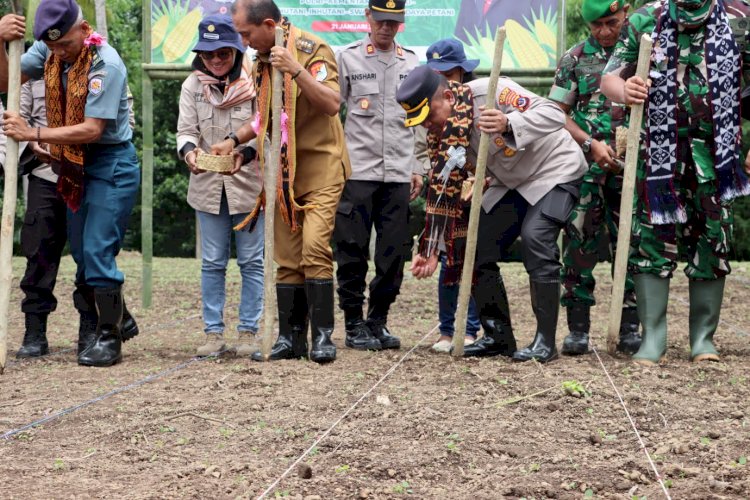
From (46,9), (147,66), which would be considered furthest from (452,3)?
(46,9)

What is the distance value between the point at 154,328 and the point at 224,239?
2.19 meters

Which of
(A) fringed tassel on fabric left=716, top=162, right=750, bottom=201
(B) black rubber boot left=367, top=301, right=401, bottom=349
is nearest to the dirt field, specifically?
(B) black rubber boot left=367, top=301, right=401, bottom=349

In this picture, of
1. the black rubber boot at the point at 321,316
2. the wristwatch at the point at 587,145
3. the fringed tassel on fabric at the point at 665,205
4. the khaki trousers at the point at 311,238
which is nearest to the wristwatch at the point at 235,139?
the khaki trousers at the point at 311,238

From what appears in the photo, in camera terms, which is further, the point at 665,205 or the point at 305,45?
the point at 305,45

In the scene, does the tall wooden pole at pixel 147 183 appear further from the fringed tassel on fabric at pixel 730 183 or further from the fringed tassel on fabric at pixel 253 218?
the fringed tassel on fabric at pixel 730 183

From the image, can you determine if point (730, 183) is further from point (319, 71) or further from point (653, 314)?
point (319, 71)

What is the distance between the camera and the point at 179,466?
384 cm

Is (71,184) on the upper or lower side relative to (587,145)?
lower

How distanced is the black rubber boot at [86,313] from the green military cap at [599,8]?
325cm

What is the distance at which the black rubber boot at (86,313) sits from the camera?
20.9 feet

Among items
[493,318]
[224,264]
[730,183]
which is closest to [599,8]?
[730,183]

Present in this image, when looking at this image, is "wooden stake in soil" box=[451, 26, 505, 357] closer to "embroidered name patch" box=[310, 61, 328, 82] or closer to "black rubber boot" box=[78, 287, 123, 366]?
"embroidered name patch" box=[310, 61, 328, 82]

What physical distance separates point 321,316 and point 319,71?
4.33ft

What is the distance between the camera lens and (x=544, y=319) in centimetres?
576
